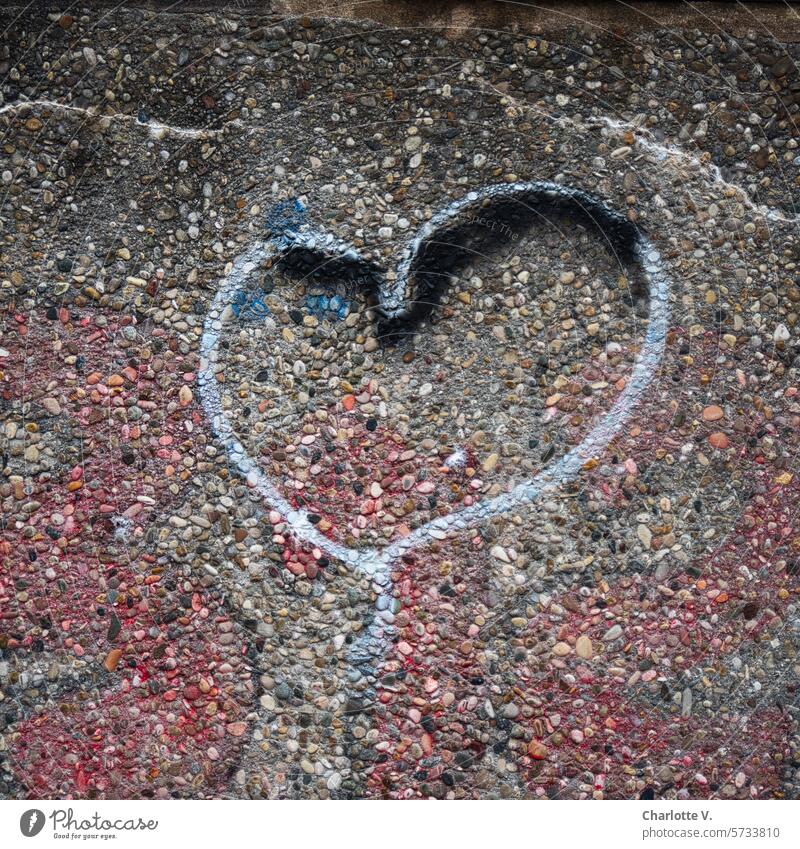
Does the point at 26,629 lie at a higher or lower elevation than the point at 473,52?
lower

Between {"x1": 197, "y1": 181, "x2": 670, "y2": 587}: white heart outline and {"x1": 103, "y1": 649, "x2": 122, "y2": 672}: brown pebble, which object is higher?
{"x1": 197, "y1": 181, "x2": 670, "y2": 587}: white heart outline

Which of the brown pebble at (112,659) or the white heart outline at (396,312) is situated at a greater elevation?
the white heart outline at (396,312)

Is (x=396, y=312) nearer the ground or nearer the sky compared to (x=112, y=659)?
nearer the sky
